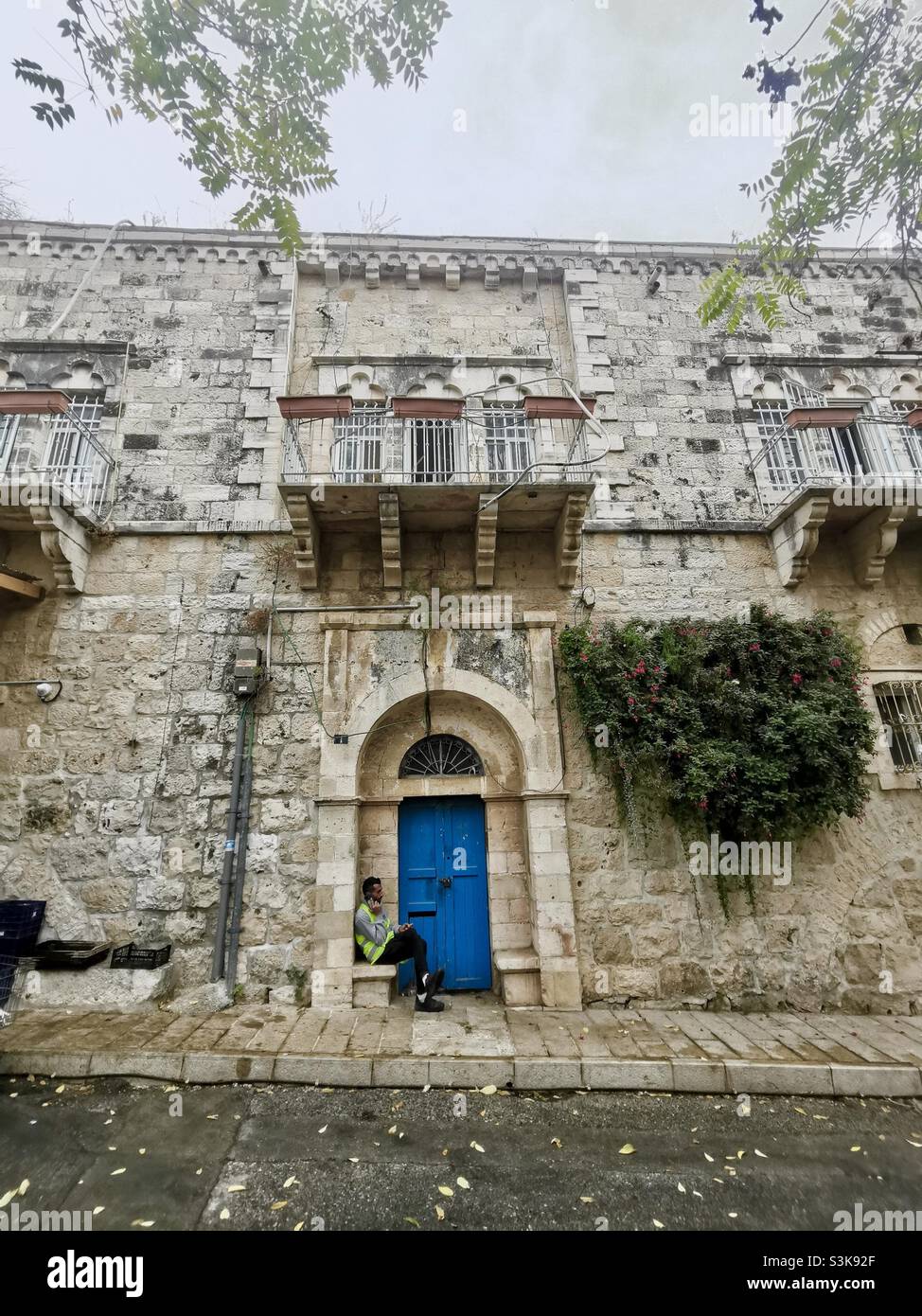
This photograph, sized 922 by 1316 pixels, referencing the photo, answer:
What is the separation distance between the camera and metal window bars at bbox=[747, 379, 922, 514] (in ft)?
26.0

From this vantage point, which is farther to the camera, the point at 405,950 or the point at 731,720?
the point at 731,720

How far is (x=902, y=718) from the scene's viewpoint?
282 inches

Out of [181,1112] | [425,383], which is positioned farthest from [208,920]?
[425,383]

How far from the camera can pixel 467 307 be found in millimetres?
8922

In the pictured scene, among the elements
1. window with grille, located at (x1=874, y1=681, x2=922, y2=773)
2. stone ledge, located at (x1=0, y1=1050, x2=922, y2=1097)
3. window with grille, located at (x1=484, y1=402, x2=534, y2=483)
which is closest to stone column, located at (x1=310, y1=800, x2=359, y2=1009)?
stone ledge, located at (x1=0, y1=1050, x2=922, y2=1097)

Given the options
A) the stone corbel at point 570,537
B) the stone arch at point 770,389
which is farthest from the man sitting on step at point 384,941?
the stone arch at point 770,389

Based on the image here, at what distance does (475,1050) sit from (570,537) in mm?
5584

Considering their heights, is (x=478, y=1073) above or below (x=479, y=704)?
below

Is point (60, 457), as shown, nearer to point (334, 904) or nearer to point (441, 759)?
point (441, 759)

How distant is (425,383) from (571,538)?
3.55 meters

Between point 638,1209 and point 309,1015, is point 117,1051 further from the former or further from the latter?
point 638,1209

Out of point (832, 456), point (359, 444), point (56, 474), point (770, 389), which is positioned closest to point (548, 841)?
point (359, 444)

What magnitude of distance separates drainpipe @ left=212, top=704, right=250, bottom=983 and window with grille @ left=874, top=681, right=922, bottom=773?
807cm

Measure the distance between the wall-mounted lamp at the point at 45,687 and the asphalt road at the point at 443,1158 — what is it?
12.8 feet
